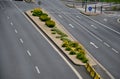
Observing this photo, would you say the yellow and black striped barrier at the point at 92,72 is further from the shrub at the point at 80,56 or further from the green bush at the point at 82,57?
the shrub at the point at 80,56

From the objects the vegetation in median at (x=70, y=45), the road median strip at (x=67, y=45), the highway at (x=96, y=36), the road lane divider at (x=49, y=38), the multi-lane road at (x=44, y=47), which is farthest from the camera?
the highway at (x=96, y=36)

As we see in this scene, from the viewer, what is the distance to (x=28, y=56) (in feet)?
126

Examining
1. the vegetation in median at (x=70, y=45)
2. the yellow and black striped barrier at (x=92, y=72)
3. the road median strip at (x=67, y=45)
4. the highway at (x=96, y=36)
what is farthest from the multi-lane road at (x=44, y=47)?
the vegetation in median at (x=70, y=45)

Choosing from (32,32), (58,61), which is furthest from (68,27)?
(58,61)

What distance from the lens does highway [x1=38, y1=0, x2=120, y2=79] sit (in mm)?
39728

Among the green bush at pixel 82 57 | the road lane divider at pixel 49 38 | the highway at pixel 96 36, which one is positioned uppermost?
the green bush at pixel 82 57

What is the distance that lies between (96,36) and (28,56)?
16.7 m

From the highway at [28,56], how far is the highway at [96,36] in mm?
4772

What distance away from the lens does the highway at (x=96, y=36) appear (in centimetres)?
3973

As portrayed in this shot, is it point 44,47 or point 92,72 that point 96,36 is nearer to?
point 44,47

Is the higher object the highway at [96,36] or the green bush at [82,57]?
the green bush at [82,57]

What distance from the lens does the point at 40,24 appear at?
55906 millimetres

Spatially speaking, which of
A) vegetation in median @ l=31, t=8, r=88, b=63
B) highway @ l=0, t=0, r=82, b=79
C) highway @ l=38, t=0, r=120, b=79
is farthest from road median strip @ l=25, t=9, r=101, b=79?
highway @ l=38, t=0, r=120, b=79

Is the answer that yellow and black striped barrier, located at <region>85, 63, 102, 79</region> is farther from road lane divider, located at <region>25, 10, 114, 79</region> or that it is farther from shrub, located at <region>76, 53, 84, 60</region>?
shrub, located at <region>76, 53, 84, 60</region>
